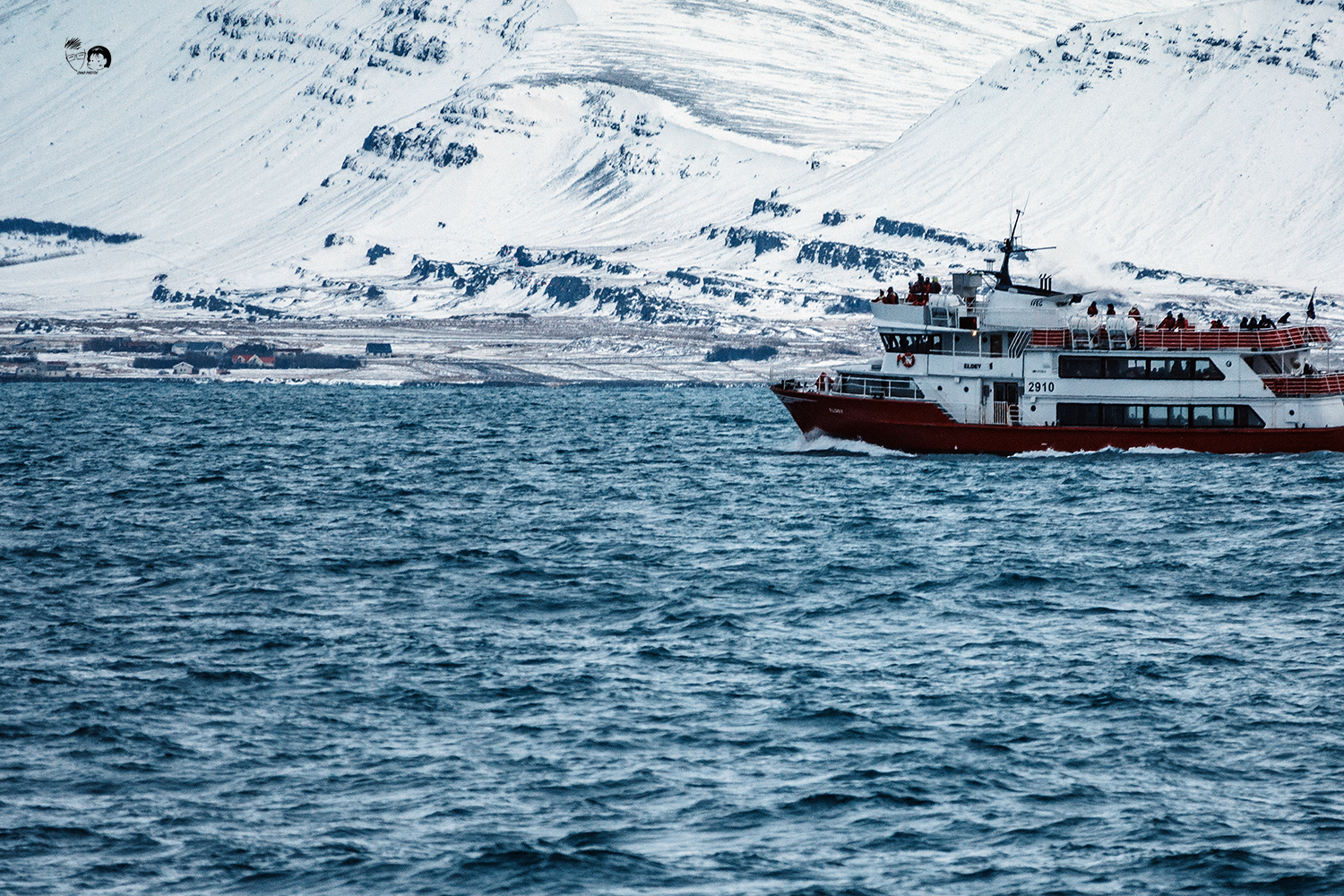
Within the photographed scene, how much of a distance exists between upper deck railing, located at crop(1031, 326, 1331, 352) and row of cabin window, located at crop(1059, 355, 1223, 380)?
1.86 ft

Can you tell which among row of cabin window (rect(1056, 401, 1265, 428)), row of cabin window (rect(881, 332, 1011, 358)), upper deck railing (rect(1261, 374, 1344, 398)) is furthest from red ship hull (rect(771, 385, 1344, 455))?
row of cabin window (rect(881, 332, 1011, 358))

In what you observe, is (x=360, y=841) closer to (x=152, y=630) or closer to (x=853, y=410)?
(x=152, y=630)

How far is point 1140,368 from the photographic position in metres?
78.5

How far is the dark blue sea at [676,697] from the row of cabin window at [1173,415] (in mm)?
15512

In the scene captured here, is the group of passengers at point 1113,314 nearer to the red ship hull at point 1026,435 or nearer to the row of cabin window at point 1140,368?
the row of cabin window at point 1140,368

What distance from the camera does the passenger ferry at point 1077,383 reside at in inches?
Answer: 3083

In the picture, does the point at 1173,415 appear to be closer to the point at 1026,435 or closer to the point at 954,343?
the point at 1026,435

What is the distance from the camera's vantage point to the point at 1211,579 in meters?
45.0

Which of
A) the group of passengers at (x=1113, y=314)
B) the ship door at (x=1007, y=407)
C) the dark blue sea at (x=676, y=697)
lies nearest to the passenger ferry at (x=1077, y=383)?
the ship door at (x=1007, y=407)

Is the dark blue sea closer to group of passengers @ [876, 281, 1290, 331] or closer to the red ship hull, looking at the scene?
the red ship hull

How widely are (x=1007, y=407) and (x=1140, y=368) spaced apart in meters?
6.15

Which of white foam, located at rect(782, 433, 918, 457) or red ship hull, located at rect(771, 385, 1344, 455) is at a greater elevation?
red ship hull, located at rect(771, 385, 1344, 455)

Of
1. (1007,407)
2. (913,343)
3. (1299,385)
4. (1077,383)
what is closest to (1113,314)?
(1077,383)

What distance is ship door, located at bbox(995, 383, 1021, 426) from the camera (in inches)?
3145
